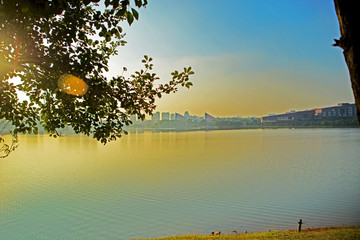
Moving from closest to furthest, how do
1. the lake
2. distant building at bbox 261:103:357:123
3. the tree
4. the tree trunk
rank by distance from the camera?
the tree trunk < the tree < the lake < distant building at bbox 261:103:357:123

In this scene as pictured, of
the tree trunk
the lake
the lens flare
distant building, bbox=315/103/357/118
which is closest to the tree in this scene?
the lens flare

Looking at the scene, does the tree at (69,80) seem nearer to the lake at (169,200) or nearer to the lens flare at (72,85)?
the lens flare at (72,85)

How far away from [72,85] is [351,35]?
4.16 meters

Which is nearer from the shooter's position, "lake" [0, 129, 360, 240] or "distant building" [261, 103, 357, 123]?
"lake" [0, 129, 360, 240]

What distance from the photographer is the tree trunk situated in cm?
252

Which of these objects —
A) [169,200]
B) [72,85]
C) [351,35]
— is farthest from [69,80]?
[169,200]

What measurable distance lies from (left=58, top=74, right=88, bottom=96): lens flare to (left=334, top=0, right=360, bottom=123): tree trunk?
3.89 m

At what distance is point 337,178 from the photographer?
72.3 ft

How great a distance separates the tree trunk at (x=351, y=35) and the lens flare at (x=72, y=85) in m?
3.89

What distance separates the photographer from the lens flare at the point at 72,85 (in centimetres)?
467

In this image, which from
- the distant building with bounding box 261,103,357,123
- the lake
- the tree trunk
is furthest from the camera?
the distant building with bounding box 261,103,357,123

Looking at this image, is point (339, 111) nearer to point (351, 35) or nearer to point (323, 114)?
point (323, 114)

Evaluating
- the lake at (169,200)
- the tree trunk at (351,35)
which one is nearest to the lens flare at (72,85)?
the tree trunk at (351,35)

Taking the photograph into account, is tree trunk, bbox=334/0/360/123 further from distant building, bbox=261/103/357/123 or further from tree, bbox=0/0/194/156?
distant building, bbox=261/103/357/123
